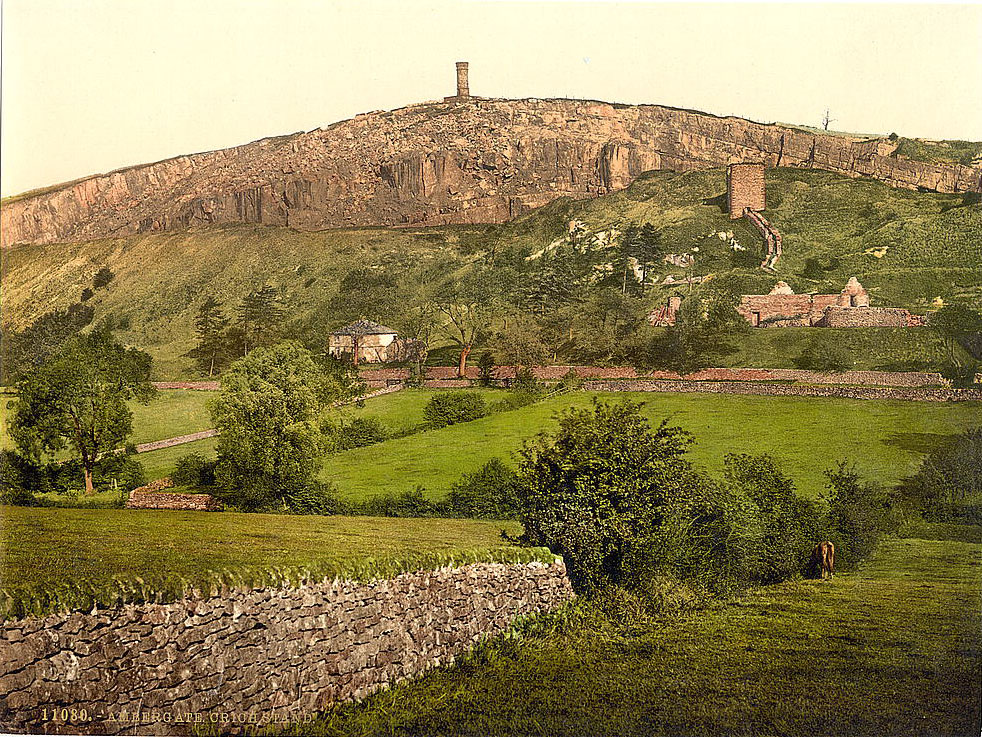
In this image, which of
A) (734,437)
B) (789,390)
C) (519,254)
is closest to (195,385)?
(519,254)

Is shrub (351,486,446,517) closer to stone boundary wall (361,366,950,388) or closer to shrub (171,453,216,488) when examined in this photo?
stone boundary wall (361,366,950,388)

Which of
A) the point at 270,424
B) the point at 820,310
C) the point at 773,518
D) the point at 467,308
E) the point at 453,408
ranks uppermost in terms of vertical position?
the point at 467,308

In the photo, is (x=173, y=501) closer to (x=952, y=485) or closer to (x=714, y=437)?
(x=714, y=437)

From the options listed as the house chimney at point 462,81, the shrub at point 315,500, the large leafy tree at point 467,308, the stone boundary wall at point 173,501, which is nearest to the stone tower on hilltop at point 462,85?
the house chimney at point 462,81

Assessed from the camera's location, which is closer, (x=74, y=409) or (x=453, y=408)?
(x=74, y=409)

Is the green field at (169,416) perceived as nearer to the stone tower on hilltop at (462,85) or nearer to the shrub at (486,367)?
the shrub at (486,367)

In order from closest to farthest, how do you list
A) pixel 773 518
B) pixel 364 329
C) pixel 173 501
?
pixel 773 518 < pixel 173 501 < pixel 364 329
